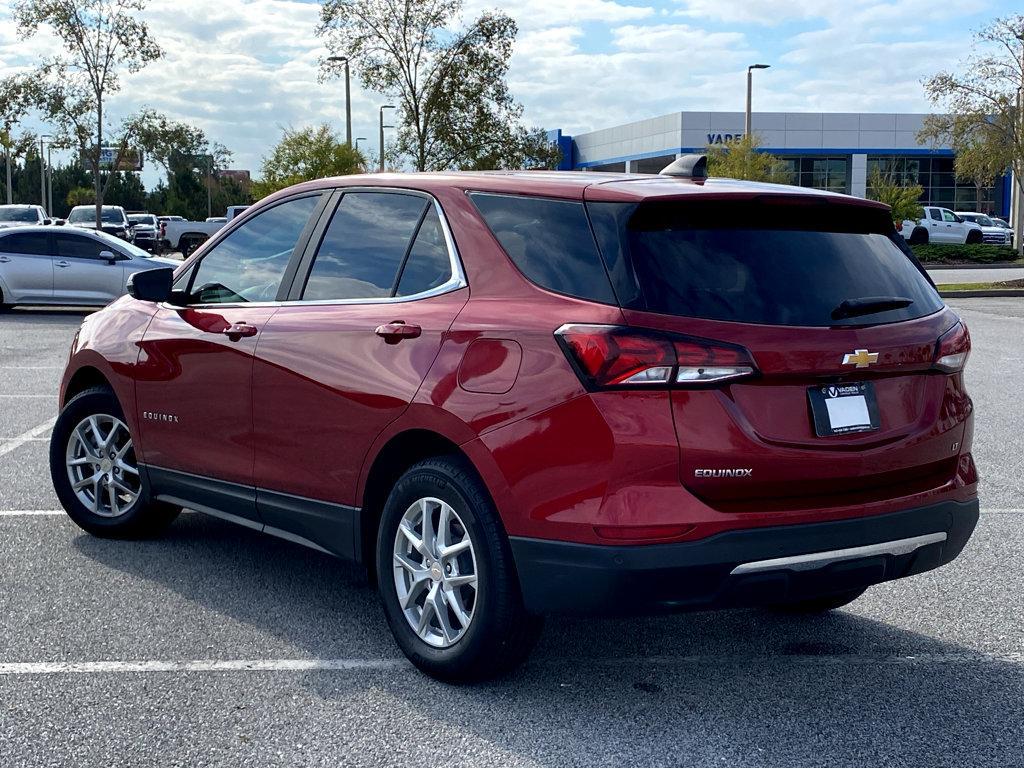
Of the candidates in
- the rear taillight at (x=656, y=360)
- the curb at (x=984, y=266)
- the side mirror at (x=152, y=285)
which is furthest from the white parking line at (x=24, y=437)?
the curb at (x=984, y=266)

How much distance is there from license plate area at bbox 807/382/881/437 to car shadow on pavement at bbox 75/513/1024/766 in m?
0.90

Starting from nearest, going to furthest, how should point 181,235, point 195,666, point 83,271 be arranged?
point 195,666 < point 83,271 < point 181,235

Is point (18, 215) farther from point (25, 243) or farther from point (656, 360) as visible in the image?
point (656, 360)

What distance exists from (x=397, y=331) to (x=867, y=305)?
61.7 inches

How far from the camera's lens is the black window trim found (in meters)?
4.48

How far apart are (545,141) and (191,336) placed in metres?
39.7

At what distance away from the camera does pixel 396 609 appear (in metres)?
4.53

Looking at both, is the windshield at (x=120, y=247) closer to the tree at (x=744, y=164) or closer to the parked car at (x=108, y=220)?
the parked car at (x=108, y=220)

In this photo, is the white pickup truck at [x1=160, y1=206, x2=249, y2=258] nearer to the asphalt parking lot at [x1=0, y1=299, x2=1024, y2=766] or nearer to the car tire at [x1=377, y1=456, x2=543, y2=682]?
the asphalt parking lot at [x1=0, y1=299, x2=1024, y2=766]

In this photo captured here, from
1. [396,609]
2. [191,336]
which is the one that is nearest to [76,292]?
[191,336]

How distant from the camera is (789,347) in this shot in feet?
12.8

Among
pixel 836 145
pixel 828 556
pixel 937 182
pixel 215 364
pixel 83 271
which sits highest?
pixel 836 145

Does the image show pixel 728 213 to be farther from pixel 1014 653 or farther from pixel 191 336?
pixel 191 336

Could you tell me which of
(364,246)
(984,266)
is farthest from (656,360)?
(984,266)
